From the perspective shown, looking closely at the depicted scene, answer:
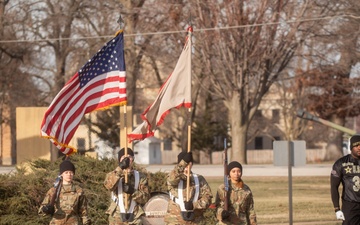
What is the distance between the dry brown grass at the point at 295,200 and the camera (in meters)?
21.9

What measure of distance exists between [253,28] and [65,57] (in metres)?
13.1

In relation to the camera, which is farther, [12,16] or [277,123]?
[277,123]

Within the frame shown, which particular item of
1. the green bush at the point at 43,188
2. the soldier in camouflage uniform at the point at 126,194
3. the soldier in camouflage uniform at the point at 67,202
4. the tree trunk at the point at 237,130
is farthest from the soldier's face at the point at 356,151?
the tree trunk at the point at 237,130

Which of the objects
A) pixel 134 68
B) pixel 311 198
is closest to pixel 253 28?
pixel 134 68

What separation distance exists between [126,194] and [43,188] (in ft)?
12.6

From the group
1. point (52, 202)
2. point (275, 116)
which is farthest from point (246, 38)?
point (275, 116)

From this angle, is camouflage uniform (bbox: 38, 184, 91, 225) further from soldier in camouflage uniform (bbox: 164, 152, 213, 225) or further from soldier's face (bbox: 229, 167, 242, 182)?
soldier's face (bbox: 229, 167, 242, 182)

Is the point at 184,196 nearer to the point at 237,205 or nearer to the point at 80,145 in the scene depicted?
the point at 237,205

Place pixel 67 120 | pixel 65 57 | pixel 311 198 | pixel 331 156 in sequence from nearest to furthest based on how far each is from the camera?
pixel 67 120
pixel 311 198
pixel 65 57
pixel 331 156

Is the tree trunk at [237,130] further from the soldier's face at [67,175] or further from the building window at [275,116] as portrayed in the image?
the building window at [275,116]

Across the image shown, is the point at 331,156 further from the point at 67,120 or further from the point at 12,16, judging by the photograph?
the point at 67,120

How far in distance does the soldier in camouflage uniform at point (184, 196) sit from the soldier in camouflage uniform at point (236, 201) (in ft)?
1.80

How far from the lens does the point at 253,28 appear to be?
43.3 m

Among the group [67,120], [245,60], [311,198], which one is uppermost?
[245,60]
